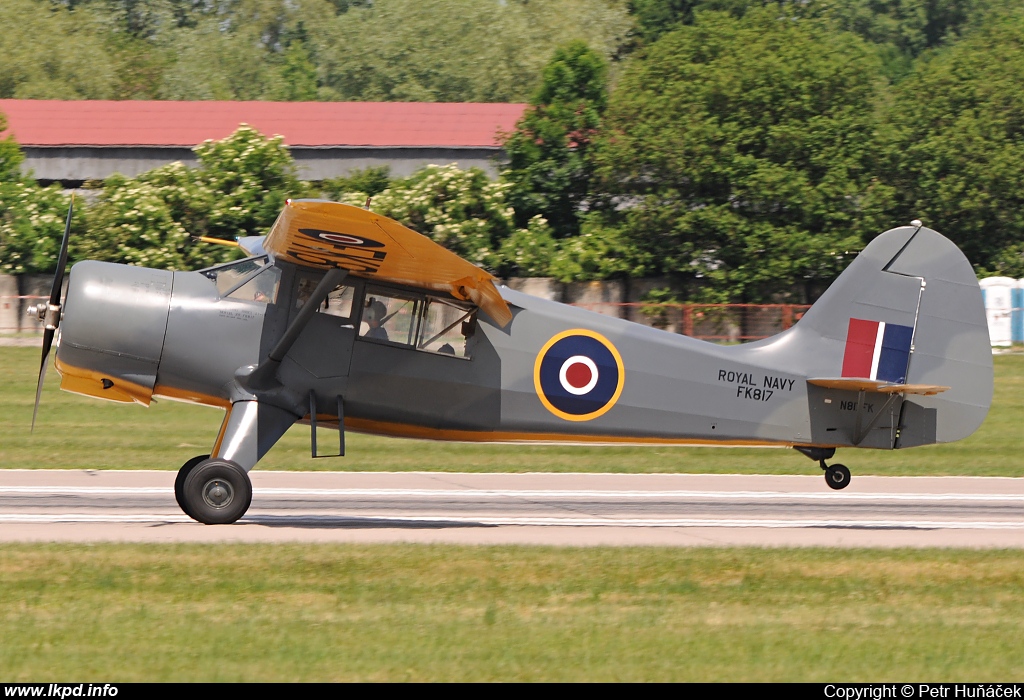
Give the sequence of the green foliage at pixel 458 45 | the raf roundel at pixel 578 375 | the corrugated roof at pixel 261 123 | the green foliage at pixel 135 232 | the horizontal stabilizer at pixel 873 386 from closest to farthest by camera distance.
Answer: the horizontal stabilizer at pixel 873 386 < the raf roundel at pixel 578 375 < the green foliage at pixel 135 232 < the corrugated roof at pixel 261 123 < the green foliage at pixel 458 45

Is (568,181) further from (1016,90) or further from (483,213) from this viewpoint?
(1016,90)

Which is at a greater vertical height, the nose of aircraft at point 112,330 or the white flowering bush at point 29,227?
the white flowering bush at point 29,227

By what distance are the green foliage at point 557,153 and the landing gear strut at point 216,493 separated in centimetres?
2880

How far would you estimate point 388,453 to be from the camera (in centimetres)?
1941

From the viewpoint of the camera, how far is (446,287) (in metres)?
12.2

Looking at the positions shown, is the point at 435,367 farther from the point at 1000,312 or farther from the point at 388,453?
the point at 1000,312

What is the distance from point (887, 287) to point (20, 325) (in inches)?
1019

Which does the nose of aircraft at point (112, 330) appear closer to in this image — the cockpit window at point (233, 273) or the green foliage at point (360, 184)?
the cockpit window at point (233, 273)

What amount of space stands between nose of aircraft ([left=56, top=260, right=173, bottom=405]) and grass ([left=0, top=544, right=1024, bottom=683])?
186 cm

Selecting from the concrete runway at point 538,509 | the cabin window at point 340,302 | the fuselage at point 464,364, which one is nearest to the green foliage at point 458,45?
the concrete runway at point 538,509

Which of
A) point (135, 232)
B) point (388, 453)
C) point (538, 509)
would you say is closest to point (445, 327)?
point (538, 509)

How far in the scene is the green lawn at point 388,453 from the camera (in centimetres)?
1795

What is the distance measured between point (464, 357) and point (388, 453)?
707 cm

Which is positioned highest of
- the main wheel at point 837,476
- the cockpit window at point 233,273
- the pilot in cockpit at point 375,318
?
the cockpit window at point 233,273
